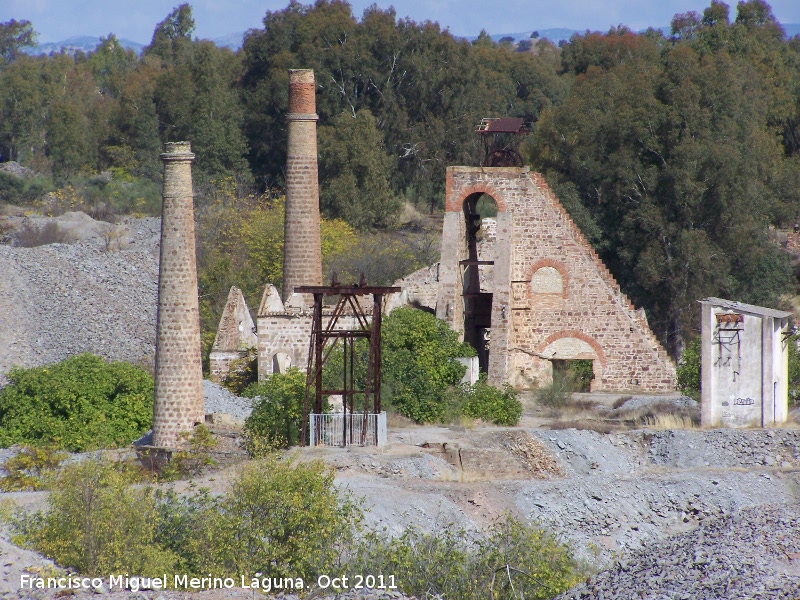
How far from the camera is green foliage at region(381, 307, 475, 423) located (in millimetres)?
26828

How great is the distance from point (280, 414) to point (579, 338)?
9.78 m

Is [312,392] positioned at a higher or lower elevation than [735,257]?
lower

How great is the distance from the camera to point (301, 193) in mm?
32438

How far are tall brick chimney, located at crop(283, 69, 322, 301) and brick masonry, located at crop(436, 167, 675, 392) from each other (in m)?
3.07

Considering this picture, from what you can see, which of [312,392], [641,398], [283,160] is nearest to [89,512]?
[312,392]

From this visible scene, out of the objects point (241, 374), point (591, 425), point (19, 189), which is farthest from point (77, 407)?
point (19, 189)

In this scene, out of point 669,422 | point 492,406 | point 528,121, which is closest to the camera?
point 669,422

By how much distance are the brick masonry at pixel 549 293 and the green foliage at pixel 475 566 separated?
47.5 feet

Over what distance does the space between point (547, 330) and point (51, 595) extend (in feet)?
59.8

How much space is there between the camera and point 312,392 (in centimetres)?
2408

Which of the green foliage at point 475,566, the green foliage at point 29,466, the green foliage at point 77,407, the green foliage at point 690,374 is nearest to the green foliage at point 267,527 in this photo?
the green foliage at point 475,566

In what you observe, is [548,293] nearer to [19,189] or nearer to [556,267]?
[556,267]

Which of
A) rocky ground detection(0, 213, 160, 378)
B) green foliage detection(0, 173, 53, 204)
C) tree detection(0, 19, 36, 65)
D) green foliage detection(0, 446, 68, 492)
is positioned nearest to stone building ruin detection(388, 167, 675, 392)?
rocky ground detection(0, 213, 160, 378)

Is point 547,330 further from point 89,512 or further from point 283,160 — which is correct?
point 283,160
